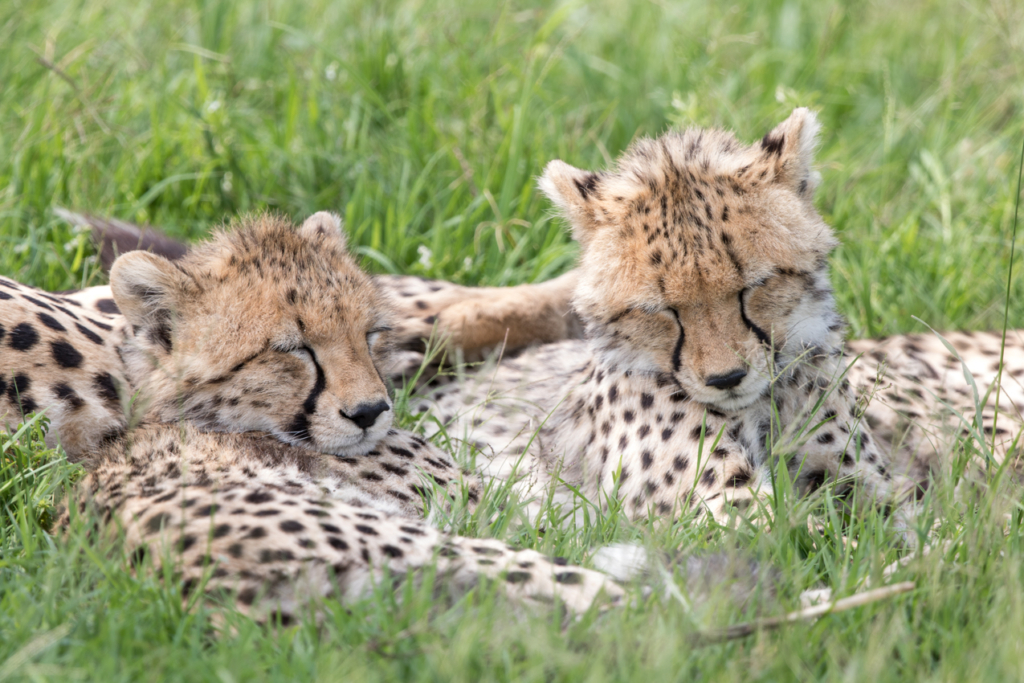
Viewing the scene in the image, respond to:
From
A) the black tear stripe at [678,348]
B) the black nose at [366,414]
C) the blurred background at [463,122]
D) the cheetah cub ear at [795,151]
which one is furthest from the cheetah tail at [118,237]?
the cheetah cub ear at [795,151]

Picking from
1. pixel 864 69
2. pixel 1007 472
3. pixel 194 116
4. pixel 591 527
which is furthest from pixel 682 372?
pixel 864 69

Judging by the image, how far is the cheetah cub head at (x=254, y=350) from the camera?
286 cm

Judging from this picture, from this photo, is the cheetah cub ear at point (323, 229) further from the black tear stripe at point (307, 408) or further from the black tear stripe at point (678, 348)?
the black tear stripe at point (678, 348)

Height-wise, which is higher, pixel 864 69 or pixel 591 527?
pixel 864 69

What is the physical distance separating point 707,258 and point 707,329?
0.18m

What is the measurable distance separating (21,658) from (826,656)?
4.70 ft

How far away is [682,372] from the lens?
9.25 ft

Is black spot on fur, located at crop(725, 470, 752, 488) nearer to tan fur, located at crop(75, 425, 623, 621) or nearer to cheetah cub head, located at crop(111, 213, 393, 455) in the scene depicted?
tan fur, located at crop(75, 425, 623, 621)

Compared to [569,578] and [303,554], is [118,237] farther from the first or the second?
[569,578]

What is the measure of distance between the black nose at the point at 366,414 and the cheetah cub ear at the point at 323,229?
590mm

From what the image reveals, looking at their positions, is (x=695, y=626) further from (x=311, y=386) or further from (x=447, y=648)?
(x=311, y=386)

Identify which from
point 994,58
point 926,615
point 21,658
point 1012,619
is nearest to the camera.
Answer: point 21,658

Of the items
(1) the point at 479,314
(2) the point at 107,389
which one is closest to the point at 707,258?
(1) the point at 479,314

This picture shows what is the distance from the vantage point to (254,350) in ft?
9.34
